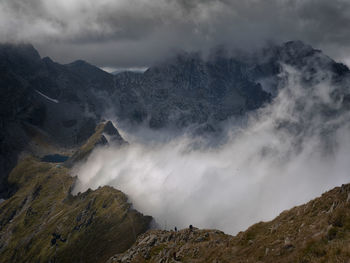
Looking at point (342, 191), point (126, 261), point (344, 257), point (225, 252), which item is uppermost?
point (126, 261)

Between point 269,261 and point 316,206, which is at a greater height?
point 316,206

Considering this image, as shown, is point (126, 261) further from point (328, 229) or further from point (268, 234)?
point (328, 229)

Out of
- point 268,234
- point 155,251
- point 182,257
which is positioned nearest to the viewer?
point 268,234

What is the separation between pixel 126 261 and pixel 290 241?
89.6m

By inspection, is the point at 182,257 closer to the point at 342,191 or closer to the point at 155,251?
the point at 342,191

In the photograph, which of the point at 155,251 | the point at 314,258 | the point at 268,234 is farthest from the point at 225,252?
the point at 155,251

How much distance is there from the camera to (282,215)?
150ft

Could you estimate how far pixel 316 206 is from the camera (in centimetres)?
3959

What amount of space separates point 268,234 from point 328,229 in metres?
16.2

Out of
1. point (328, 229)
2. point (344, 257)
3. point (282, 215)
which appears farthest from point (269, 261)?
point (282, 215)

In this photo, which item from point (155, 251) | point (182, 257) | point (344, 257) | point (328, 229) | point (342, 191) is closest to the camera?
point (344, 257)

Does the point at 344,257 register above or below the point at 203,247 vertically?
below

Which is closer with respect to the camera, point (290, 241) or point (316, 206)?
point (290, 241)

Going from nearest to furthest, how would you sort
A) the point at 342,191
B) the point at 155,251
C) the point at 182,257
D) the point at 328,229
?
the point at 328,229 → the point at 342,191 → the point at 182,257 → the point at 155,251
